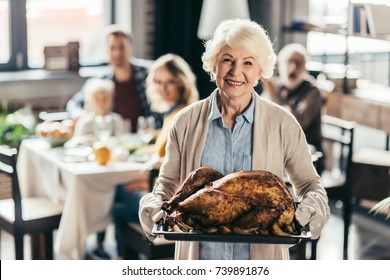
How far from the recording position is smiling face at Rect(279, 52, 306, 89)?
13.5ft

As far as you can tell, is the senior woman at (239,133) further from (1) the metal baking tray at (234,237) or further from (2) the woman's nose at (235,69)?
(1) the metal baking tray at (234,237)

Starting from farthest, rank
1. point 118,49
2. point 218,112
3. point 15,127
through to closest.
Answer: point 15,127
point 118,49
point 218,112

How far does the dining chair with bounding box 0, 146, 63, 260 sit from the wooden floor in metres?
0.34

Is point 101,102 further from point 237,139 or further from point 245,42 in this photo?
point 245,42

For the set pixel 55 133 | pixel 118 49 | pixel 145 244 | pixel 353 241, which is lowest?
pixel 353 241

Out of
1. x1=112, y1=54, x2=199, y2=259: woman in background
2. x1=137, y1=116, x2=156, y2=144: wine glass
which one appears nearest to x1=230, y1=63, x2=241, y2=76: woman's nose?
x1=112, y1=54, x2=199, y2=259: woman in background

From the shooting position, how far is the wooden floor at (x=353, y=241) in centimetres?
391

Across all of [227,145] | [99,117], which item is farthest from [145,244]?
[227,145]

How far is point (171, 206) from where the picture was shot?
5.58ft

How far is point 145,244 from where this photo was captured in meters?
3.27

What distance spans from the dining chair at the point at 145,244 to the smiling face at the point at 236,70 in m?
1.44

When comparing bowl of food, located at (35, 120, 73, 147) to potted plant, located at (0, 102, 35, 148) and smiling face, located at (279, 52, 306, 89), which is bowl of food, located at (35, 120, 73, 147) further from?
smiling face, located at (279, 52, 306, 89)

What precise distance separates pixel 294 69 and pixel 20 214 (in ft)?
5.47

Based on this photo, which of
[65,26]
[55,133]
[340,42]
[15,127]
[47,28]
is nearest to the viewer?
[55,133]
